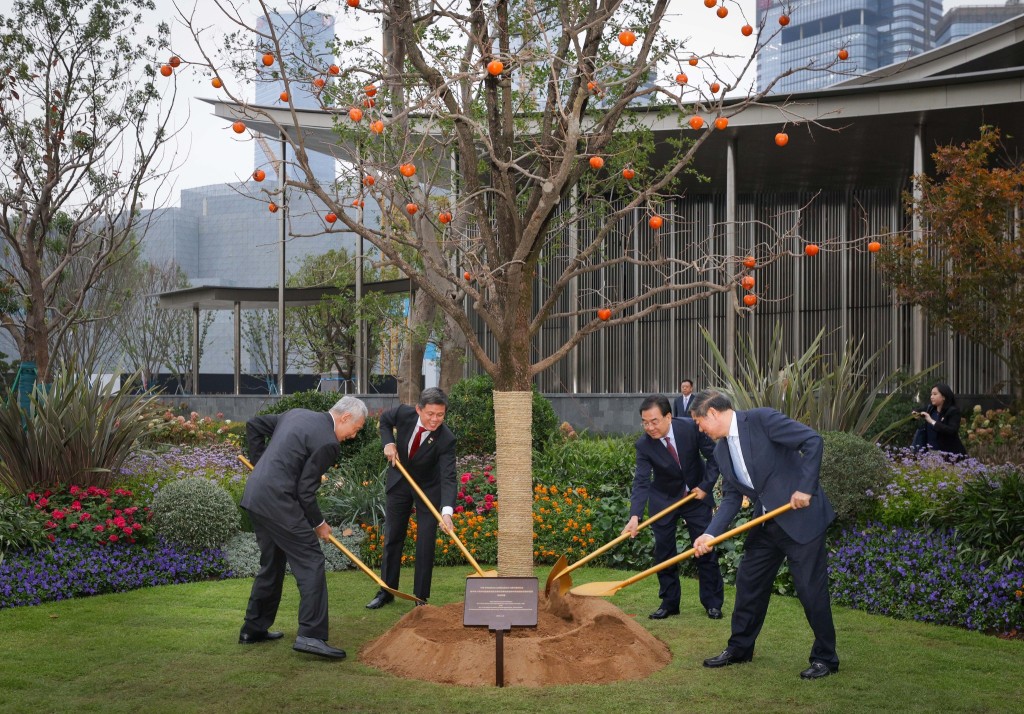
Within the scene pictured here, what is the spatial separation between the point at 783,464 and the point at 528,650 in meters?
1.89

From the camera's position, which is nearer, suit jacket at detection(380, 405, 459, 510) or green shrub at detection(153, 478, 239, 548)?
suit jacket at detection(380, 405, 459, 510)

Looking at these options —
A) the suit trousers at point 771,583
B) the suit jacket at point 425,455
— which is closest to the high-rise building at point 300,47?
the suit jacket at point 425,455

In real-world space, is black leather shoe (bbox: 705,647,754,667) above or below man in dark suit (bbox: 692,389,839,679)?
below

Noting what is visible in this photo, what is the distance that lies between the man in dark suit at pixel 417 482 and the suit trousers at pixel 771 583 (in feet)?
7.60

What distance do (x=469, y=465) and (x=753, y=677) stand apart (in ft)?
22.1

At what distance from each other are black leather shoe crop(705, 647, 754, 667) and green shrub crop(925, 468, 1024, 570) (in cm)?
230

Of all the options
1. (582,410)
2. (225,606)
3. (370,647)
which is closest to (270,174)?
(582,410)

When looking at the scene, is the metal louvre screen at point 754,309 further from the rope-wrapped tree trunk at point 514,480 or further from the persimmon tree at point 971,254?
the rope-wrapped tree trunk at point 514,480

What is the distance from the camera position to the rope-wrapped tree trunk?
6.60 metres

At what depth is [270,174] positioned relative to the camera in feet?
87.5

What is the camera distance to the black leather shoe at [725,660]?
618 centimetres

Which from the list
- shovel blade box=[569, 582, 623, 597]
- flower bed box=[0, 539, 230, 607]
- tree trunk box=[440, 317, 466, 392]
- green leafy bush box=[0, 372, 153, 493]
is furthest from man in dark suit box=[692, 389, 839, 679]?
tree trunk box=[440, 317, 466, 392]

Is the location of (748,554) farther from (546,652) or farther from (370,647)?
(370,647)

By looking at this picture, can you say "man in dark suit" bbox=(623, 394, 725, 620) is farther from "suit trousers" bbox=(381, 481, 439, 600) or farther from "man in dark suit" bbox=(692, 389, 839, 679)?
"suit trousers" bbox=(381, 481, 439, 600)
